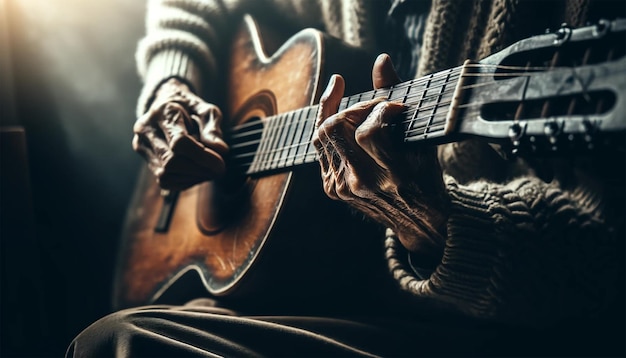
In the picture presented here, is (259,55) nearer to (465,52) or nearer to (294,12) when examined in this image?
(294,12)

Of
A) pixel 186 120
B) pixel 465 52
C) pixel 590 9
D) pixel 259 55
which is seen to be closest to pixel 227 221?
pixel 186 120

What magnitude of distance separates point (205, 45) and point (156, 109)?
23 cm

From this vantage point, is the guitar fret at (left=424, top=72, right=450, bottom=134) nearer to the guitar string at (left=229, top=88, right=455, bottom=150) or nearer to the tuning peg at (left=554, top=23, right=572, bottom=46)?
the guitar string at (left=229, top=88, right=455, bottom=150)

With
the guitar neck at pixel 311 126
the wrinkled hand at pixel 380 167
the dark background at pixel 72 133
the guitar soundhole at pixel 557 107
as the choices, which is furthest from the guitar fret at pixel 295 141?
the dark background at pixel 72 133

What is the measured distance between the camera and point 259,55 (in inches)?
43.5

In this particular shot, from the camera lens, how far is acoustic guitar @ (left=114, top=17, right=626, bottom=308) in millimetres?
522

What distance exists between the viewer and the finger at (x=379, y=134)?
634mm

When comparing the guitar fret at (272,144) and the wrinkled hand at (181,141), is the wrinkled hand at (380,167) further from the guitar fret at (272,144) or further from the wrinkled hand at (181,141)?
the wrinkled hand at (181,141)

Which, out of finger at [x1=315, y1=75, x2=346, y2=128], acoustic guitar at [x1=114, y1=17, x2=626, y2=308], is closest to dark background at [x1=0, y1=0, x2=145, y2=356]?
acoustic guitar at [x1=114, y1=17, x2=626, y2=308]

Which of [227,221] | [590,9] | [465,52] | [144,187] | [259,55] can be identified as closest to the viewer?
[590,9]

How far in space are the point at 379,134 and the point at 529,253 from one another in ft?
0.81

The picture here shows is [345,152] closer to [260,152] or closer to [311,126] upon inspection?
[311,126]

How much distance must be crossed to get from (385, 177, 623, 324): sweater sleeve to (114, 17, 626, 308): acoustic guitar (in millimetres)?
74

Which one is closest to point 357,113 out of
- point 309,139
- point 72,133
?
point 309,139
